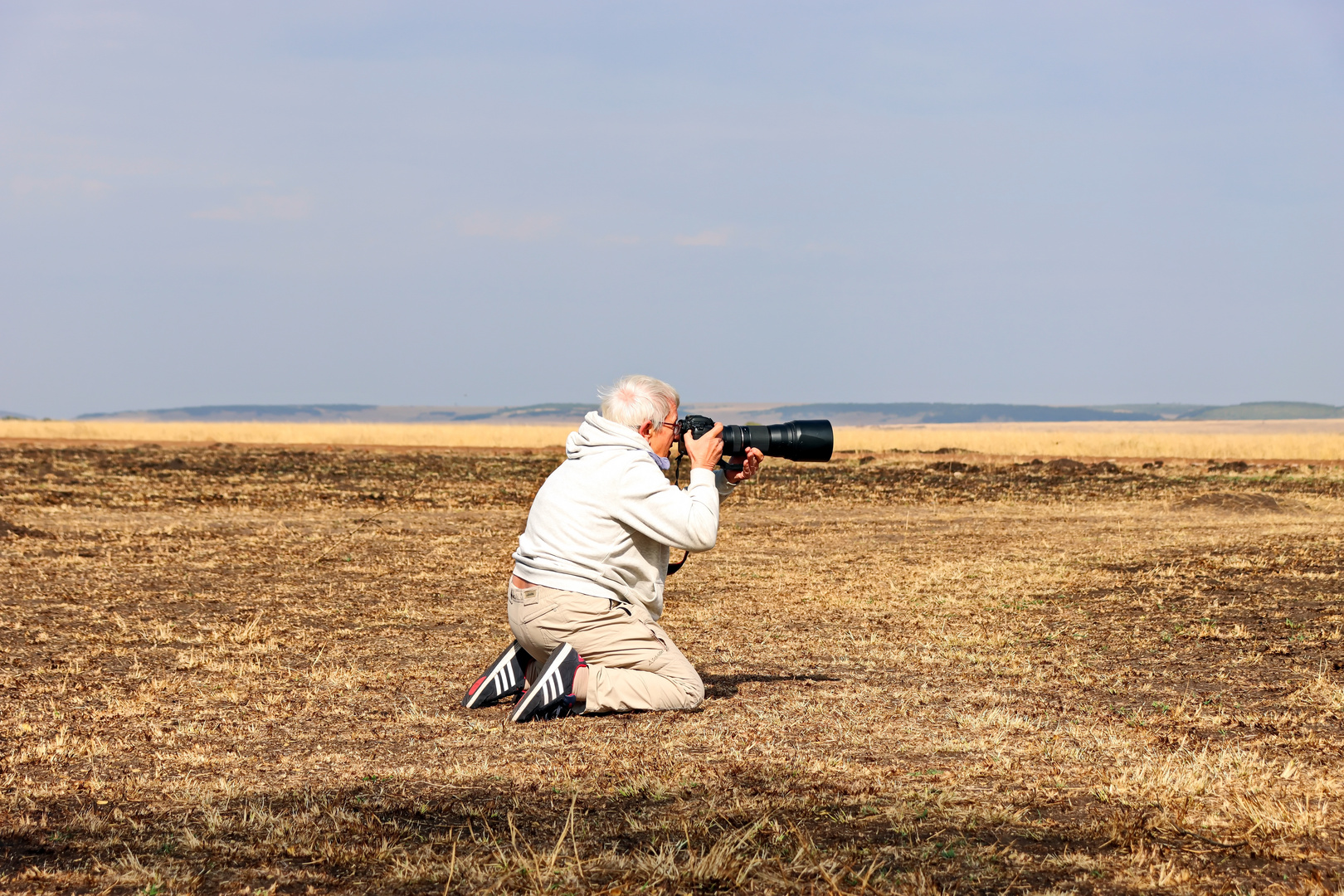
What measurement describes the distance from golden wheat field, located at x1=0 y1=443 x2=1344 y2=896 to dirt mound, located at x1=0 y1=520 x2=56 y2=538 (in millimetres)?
69

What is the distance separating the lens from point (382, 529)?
18844 millimetres

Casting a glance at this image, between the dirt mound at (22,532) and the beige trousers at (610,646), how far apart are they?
1234cm

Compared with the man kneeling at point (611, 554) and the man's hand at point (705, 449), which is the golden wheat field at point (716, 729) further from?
the man's hand at point (705, 449)

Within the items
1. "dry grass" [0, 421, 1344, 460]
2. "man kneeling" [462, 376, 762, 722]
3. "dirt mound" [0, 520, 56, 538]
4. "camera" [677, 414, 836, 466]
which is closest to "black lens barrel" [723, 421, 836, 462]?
"camera" [677, 414, 836, 466]

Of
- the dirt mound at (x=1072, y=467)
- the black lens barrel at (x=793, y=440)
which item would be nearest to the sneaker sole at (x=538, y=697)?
the black lens barrel at (x=793, y=440)

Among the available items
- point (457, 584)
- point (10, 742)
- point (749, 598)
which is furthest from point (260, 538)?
point (10, 742)

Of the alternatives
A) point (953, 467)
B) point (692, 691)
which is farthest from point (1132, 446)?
point (692, 691)

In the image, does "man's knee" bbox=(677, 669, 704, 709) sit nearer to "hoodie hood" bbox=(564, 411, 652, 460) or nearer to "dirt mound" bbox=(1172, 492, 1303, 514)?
"hoodie hood" bbox=(564, 411, 652, 460)

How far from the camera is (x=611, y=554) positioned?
6492 millimetres

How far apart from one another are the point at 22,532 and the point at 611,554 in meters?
12.9

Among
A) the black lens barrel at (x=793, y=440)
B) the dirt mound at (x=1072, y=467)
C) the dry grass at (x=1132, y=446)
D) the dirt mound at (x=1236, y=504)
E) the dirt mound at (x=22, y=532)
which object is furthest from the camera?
the dry grass at (x=1132, y=446)

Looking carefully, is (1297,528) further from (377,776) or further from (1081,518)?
(377,776)

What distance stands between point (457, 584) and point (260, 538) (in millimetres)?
5216

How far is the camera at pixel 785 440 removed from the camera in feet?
21.7
